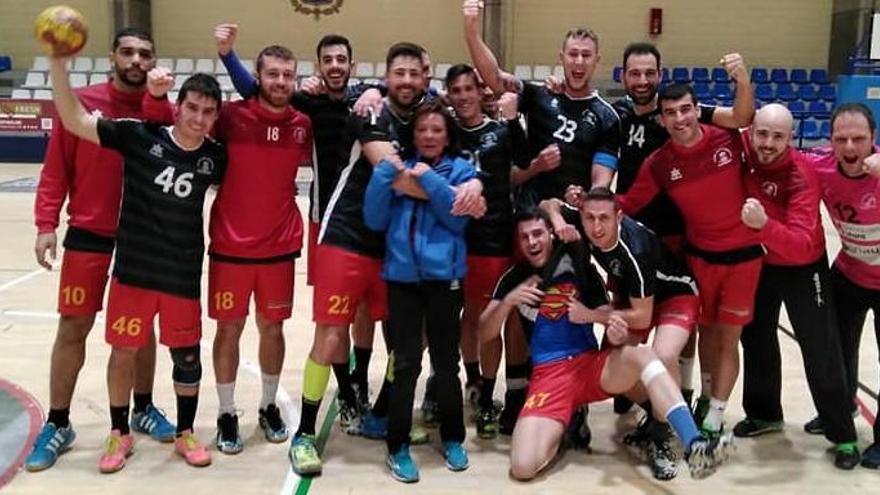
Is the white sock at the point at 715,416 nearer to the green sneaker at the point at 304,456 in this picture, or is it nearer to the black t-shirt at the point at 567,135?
the black t-shirt at the point at 567,135

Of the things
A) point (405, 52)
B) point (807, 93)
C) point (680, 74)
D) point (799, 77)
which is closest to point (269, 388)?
point (405, 52)

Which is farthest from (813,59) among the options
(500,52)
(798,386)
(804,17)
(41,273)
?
(41,273)

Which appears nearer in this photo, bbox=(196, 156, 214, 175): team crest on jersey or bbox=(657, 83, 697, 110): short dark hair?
bbox=(196, 156, 214, 175): team crest on jersey

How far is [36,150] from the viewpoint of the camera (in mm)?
15773

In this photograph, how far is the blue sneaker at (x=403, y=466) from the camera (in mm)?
3721

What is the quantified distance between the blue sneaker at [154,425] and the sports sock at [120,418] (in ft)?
0.89

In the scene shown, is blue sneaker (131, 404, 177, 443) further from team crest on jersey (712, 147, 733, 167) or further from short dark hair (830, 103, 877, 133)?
short dark hair (830, 103, 877, 133)

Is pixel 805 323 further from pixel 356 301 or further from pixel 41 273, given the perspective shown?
pixel 41 273

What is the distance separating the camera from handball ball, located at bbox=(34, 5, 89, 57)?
348cm

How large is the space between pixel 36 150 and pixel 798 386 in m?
14.8

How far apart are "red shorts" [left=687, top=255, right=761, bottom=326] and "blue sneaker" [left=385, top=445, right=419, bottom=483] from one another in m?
1.65

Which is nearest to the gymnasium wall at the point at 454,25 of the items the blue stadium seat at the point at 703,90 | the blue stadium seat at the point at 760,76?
the blue stadium seat at the point at 760,76

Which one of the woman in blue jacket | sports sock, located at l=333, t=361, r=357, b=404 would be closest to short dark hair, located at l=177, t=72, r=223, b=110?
the woman in blue jacket

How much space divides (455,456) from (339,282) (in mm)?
970
